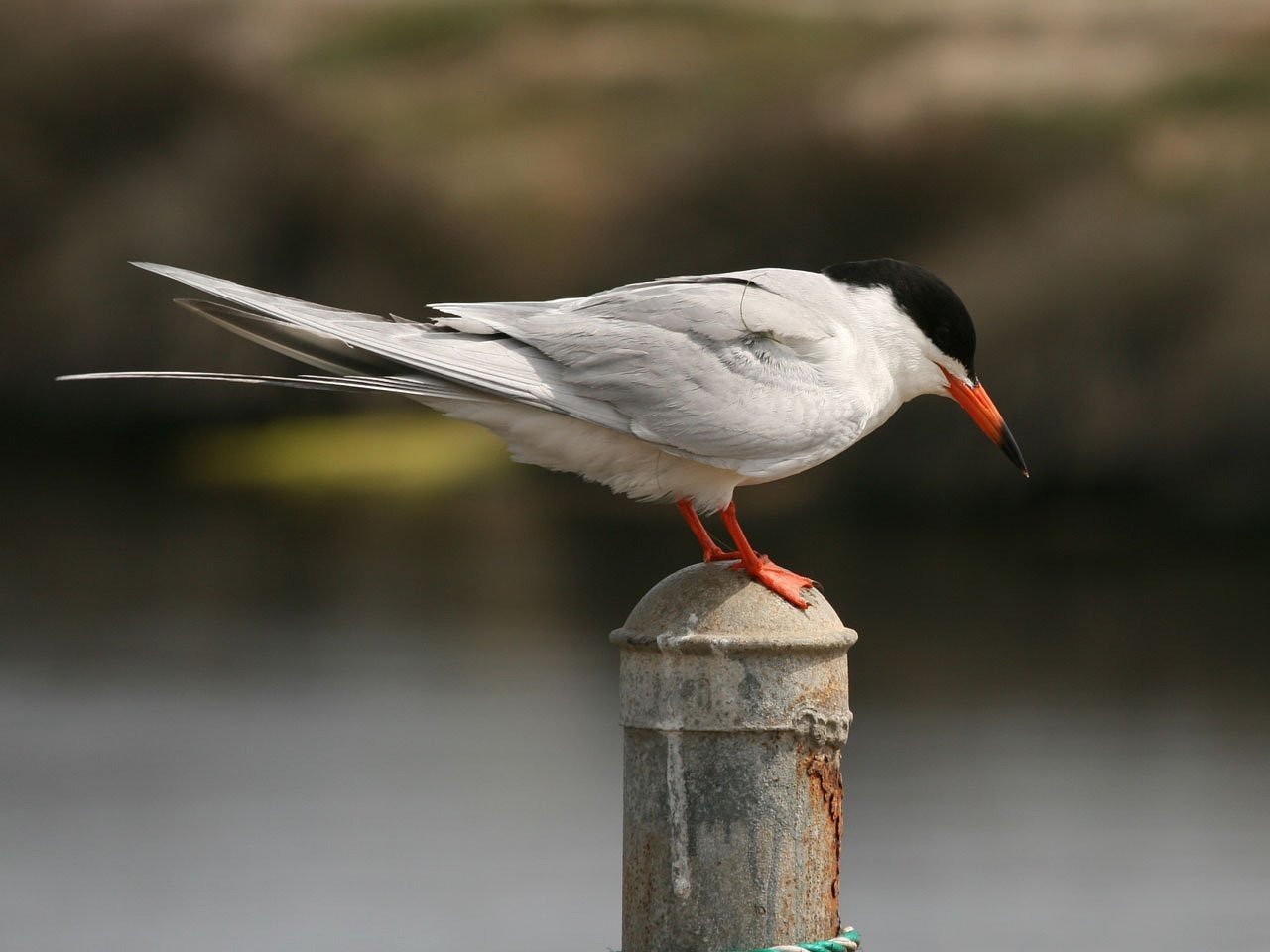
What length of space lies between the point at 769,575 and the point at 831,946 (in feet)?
3.54

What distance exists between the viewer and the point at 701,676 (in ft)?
12.7

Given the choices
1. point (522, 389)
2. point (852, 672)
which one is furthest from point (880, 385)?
point (852, 672)

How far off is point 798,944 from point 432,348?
204 centimetres

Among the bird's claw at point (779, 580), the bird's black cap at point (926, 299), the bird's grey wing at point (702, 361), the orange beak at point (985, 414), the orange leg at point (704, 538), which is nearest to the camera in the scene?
the bird's claw at point (779, 580)

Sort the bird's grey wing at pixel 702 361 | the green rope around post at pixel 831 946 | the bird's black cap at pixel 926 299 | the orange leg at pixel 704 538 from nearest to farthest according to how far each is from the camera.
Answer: the green rope around post at pixel 831 946, the bird's grey wing at pixel 702 361, the orange leg at pixel 704 538, the bird's black cap at pixel 926 299

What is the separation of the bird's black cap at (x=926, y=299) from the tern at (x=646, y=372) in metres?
0.03

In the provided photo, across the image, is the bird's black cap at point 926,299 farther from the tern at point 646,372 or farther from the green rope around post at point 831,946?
the green rope around post at point 831,946

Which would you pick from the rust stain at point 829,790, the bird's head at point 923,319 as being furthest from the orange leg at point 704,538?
the bird's head at point 923,319

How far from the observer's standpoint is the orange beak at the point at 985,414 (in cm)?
479

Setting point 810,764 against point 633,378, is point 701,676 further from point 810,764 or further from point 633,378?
point 633,378

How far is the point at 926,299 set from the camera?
4.55 metres

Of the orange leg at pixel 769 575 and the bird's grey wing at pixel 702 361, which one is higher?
the bird's grey wing at pixel 702 361

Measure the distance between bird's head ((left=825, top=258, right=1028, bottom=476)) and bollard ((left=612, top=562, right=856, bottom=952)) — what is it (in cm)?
115

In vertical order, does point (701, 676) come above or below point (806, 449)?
below
